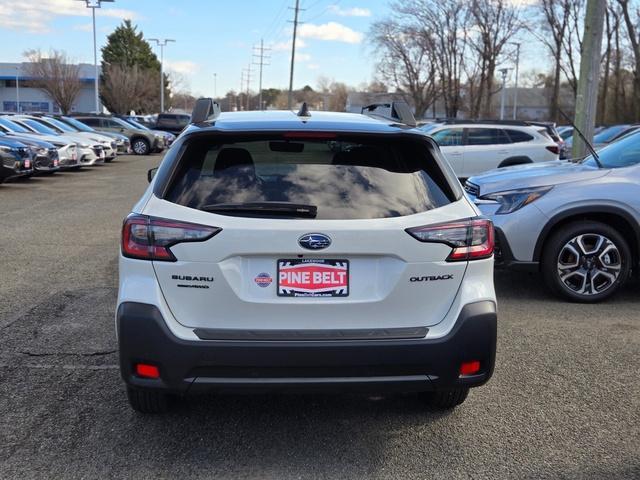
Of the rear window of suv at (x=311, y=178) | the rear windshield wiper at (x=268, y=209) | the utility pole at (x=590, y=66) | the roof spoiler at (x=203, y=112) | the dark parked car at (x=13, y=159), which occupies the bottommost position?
the dark parked car at (x=13, y=159)

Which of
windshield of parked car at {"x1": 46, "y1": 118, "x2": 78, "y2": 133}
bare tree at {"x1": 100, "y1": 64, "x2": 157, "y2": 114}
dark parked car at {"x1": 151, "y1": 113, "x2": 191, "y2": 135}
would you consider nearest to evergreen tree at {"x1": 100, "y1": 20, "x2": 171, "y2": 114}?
bare tree at {"x1": 100, "y1": 64, "x2": 157, "y2": 114}

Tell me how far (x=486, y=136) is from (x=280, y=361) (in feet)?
41.3

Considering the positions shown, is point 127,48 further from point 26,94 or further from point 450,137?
point 450,137

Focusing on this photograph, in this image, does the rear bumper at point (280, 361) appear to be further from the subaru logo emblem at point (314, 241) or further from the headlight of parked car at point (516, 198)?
the headlight of parked car at point (516, 198)

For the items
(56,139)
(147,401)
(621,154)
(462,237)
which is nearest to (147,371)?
(147,401)

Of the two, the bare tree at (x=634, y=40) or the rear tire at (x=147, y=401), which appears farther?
the bare tree at (x=634, y=40)

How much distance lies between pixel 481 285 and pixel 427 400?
1.00 m

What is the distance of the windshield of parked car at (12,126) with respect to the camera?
62.4 ft

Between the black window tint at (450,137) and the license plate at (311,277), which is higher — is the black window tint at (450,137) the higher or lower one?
the higher one

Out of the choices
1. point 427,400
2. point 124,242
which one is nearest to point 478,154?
point 427,400

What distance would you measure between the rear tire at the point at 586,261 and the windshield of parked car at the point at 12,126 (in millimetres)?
17375

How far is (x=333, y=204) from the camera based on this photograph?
122 inches

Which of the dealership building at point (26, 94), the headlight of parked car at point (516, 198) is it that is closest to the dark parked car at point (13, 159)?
the headlight of parked car at point (516, 198)

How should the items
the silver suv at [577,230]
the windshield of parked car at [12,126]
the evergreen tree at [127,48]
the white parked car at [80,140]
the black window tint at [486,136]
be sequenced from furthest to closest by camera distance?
1. the evergreen tree at [127,48]
2. the white parked car at [80,140]
3. the windshield of parked car at [12,126]
4. the black window tint at [486,136]
5. the silver suv at [577,230]
